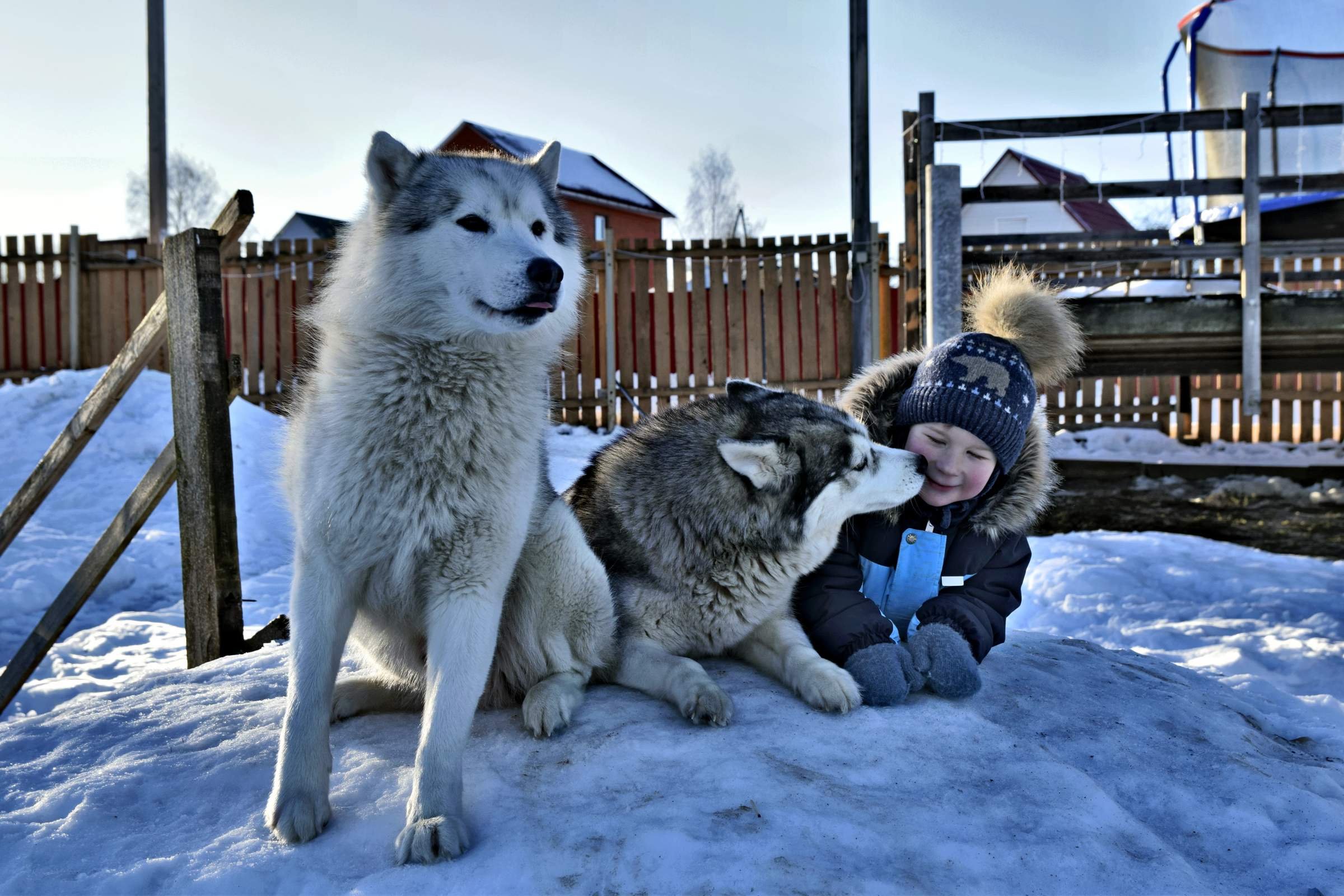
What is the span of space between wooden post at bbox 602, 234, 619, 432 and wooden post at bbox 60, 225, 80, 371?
24.2 ft

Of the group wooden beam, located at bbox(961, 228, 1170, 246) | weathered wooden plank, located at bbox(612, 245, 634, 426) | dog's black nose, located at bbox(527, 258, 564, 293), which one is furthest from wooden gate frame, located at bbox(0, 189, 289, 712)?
weathered wooden plank, located at bbox(612, 245, 634, 426)

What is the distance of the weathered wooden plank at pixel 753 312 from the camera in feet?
38.3

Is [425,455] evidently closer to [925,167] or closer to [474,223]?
[474,223]

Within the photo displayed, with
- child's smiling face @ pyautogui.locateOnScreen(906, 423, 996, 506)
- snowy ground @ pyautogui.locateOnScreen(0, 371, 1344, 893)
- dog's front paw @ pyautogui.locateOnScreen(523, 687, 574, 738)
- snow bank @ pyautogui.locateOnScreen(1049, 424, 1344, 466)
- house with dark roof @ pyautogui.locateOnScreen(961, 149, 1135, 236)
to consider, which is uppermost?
house with dark roof @ pyautogui.locateOnScreen(961, 149, 1135, 236)

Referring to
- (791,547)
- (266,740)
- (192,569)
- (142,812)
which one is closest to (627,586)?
(791,547)

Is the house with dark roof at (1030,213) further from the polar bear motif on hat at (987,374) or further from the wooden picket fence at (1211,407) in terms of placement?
the polar bear motif on hat at (987,374)

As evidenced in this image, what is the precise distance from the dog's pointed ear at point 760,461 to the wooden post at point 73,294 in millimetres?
12646

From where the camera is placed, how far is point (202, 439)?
371cm

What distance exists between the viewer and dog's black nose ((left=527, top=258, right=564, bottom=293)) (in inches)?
86.6

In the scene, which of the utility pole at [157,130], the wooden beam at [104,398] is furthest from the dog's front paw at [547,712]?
the utility pole at [157,130]

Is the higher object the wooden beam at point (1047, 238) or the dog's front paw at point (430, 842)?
the wooden beam at point (1047, 238)

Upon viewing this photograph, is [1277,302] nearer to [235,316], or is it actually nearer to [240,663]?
[240,663]

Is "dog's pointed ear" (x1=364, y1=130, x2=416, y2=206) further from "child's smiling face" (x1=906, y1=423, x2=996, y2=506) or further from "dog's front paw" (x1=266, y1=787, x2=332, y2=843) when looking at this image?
"child's smiling face" (x1=906, y1=423, x2=996, y2=506)

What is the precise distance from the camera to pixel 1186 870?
192 centimetres
